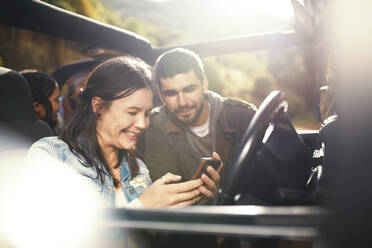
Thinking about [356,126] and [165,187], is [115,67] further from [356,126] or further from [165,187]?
[356,126]

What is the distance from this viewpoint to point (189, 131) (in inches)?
86.0

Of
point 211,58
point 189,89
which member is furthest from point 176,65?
point 211,58

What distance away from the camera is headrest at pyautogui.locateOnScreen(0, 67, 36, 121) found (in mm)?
1543

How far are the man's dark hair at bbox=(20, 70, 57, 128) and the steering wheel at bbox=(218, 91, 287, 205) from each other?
1.40 m

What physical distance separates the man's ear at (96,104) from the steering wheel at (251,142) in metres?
0.67

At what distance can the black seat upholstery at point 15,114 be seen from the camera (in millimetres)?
1516

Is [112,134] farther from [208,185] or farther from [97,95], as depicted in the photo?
[208,185]

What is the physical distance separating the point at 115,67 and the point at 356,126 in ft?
3.40

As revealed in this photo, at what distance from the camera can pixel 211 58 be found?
2.74 metres

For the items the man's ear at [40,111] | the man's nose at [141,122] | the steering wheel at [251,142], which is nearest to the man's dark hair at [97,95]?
the man's nose at [141,122]

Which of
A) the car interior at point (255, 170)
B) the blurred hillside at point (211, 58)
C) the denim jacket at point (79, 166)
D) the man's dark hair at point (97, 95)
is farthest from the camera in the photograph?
the blurred hillside at point (211, 58)

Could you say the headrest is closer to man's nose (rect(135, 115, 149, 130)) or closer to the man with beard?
man's nose (rect(135, 115, 149, 130))

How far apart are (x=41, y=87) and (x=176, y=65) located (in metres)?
0.75

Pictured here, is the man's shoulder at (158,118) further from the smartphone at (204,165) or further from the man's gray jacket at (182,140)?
the smartphone at (204,165)
